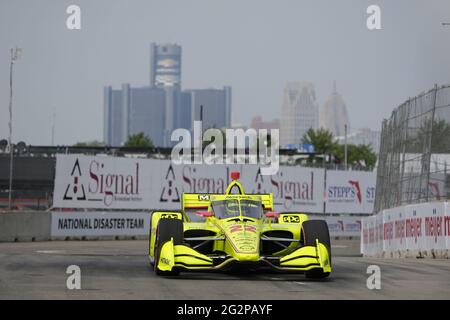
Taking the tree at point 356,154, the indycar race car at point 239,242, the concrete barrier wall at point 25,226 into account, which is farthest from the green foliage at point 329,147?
the indycar race car at point 239,242

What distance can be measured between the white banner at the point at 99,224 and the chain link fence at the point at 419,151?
1481cm

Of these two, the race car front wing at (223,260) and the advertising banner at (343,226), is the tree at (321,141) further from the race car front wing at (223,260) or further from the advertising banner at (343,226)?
the race car front wing at (223,260)

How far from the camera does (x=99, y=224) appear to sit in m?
44.9

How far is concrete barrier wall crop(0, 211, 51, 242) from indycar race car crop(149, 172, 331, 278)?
793 inches

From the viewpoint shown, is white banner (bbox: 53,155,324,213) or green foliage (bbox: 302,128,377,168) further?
green foliage (bbox: 302,128,377,168)

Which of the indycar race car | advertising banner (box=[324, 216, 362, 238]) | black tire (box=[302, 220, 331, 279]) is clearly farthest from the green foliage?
black tire (box=[302, 220, 331, 279])

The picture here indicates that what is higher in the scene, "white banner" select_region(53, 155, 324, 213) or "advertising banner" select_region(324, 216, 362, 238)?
"white banner" select_region(53, 155, 324, 213)

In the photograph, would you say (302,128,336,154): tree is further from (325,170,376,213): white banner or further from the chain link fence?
the chain link fence

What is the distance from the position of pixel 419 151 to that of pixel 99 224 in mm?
19757

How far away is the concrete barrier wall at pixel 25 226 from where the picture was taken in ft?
129

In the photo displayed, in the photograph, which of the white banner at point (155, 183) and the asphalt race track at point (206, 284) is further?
the white banner at point (155, 183)

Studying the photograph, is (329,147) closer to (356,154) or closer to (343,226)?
(356,154)

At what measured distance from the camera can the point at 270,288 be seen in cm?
1546

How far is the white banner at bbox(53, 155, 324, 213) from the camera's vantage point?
151 feet
